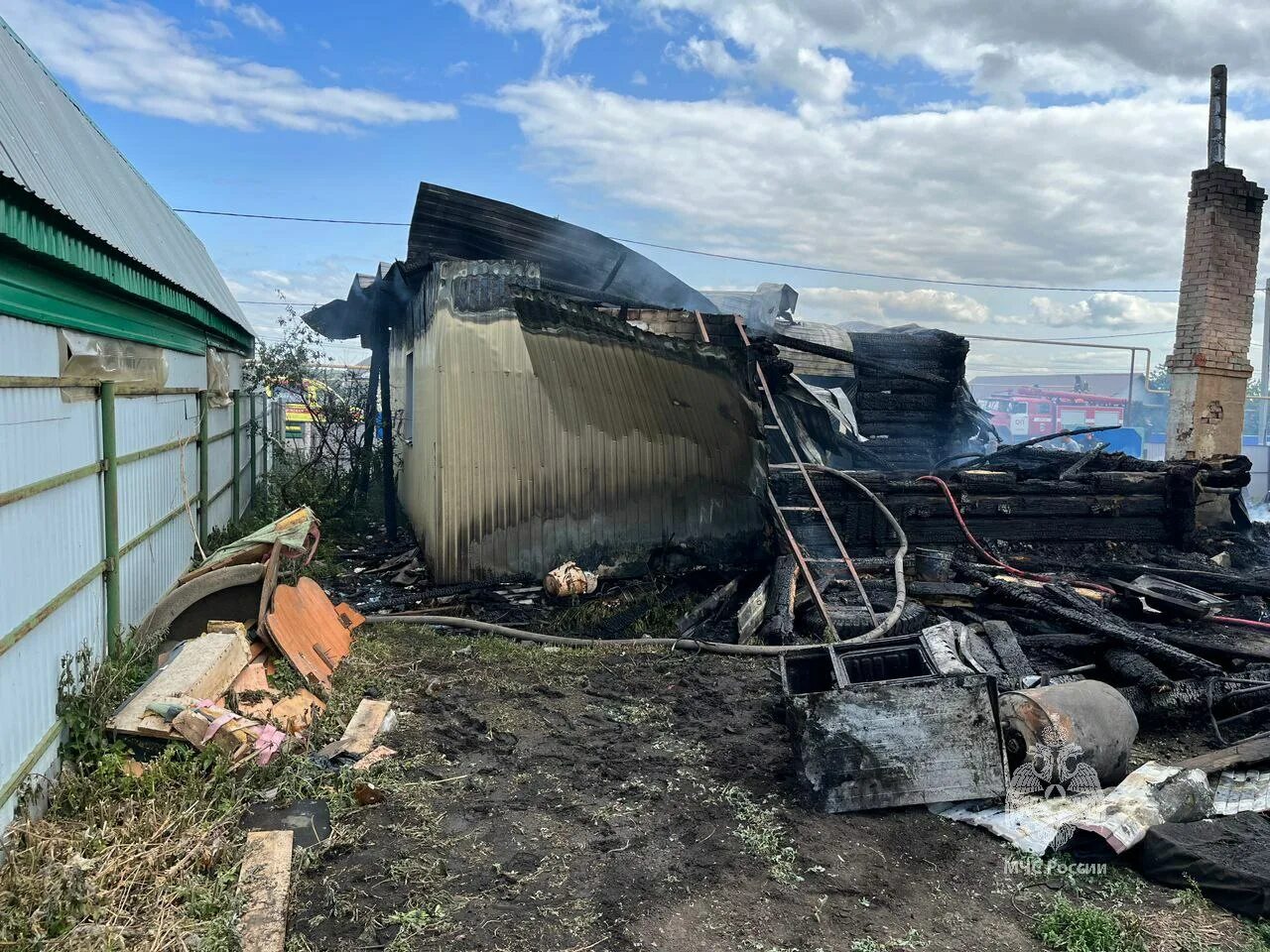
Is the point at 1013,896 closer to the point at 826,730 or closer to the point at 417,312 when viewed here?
the point at 826,730

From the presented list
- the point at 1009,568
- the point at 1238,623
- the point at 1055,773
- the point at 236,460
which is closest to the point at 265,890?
the point at 1055,773

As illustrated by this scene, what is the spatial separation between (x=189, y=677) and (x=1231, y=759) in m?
5.68

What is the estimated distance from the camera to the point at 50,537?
11.8 feet

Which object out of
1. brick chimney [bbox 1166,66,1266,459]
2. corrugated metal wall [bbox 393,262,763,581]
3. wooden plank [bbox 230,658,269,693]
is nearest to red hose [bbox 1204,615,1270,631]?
corrugated metal wall [bbox 393,262,763,581]

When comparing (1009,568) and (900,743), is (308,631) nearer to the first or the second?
(900,743)

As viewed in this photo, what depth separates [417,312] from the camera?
9.26 meters

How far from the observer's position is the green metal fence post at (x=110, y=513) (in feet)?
14.6

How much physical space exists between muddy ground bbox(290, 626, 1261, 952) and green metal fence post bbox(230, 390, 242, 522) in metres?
5.72

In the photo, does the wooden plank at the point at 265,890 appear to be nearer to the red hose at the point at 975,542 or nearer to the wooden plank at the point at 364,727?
the wooden plank at the point at 364,727

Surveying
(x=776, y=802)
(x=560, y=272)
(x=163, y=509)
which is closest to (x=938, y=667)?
(x=776, y=802)

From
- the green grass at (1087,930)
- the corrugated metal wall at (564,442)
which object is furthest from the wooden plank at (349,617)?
the green grass at (1087,930)

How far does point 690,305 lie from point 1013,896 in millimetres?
10205

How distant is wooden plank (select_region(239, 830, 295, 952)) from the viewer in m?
2.77

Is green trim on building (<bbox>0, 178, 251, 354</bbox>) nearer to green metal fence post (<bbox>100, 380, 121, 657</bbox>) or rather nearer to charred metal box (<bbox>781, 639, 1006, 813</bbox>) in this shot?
green metal fence post (<bbox>100, 380, 121, 657</bbox>)
